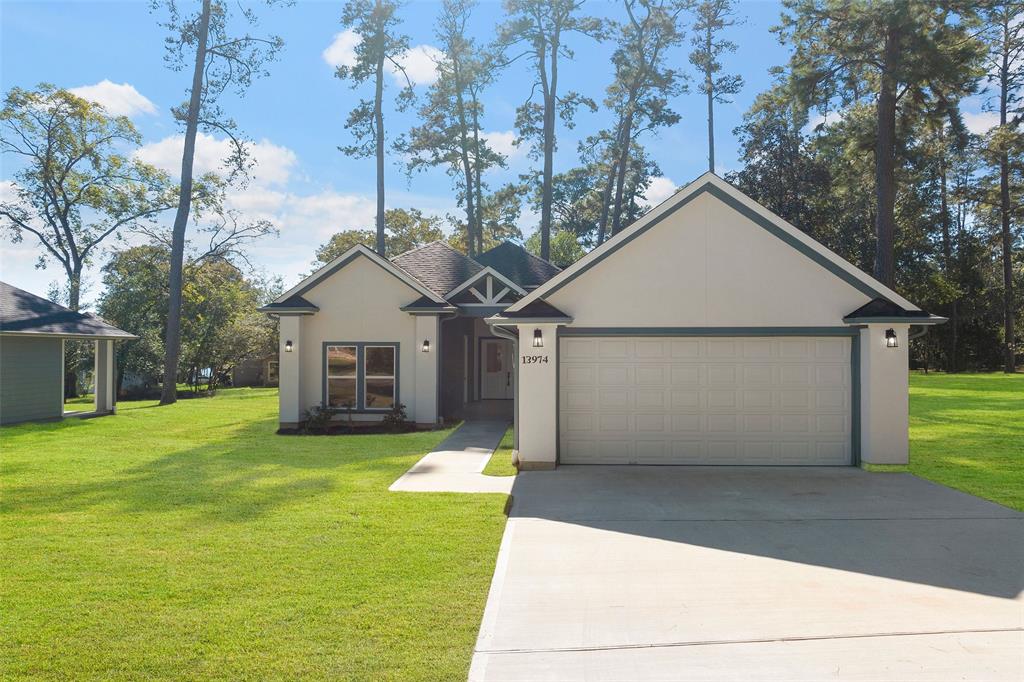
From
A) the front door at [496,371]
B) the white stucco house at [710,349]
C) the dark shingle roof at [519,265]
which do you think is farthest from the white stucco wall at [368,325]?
the front door at [496,371]

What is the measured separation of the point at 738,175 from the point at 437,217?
20.6m

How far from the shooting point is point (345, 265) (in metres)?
16.7

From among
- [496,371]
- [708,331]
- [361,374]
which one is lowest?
[496,371]

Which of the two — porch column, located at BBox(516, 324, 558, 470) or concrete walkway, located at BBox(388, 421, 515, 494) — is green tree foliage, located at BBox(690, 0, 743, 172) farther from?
porch column, located at BBox(516, 324, 558, 470)

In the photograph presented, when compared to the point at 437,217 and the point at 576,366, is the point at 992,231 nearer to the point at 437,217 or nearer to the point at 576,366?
the point at 437,217

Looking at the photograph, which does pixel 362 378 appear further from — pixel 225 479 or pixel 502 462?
pixel 225 479

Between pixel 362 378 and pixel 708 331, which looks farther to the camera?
pixel 362 378

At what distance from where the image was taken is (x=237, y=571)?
5.86 m

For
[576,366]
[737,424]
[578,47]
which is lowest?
[737,424]

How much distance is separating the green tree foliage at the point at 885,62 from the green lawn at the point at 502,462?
15560mm

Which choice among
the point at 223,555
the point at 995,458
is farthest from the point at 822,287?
the point at 223,555

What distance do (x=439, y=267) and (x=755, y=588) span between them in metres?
16.5

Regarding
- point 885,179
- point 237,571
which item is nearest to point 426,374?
point 237,571

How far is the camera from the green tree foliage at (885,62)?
2092cm
